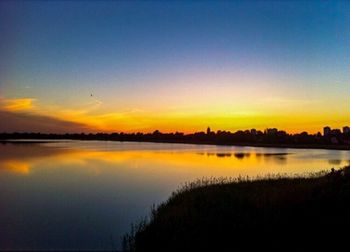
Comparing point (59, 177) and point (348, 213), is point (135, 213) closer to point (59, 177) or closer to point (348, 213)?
point (348, 213)

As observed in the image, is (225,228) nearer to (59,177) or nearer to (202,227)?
(202,227)

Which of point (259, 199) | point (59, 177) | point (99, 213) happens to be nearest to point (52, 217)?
point (99, 213)

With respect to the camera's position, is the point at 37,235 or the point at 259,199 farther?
the point at 259,199

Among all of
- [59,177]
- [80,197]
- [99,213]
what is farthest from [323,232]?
[59,177]

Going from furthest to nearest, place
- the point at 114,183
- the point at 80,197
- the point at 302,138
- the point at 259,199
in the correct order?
the point at 302,138 < the point at 114,183 < the point at 80,197 < the point at 259,199

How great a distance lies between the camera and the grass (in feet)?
38.4

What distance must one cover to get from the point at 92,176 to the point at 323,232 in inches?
1229

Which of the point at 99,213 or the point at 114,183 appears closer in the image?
the point at 99,213

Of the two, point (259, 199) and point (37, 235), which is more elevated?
point (259, 199)

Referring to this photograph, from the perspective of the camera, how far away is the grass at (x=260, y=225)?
38.4 feet

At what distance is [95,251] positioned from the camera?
45.3 ft

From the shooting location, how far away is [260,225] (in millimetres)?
13469

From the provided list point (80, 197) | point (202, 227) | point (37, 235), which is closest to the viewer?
point (202, 227)

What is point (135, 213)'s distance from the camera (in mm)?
20609
